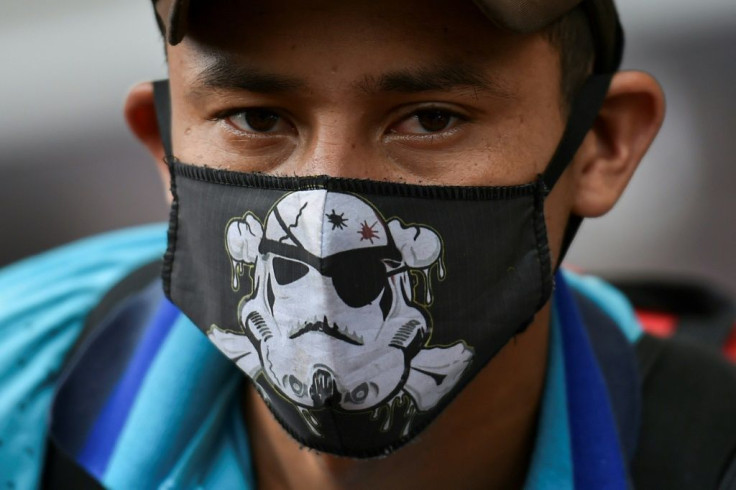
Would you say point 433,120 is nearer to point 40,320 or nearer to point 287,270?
point 287,270

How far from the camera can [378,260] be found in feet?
6.20

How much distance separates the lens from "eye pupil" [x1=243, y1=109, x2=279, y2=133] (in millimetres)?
2055

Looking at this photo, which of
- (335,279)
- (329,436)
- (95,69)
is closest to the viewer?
(335,279)

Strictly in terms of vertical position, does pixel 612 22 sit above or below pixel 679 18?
above

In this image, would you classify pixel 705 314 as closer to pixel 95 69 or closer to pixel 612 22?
pixel 612 22

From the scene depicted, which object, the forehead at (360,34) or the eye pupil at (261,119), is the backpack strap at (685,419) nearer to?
the forehead at (360,34)

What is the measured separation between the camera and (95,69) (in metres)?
5.54

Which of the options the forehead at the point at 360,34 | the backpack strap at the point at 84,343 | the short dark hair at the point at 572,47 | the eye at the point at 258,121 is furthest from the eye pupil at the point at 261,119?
the backpack strap at the point at 84,343

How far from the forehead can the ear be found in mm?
447

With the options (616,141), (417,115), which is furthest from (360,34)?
(616,141)

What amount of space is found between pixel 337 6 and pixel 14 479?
4.30ft

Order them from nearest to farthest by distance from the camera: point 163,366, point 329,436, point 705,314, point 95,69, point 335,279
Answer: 1. point 335,279
2. point 329,436
3. point 163,366
4. point 705,314
5. point 95,69

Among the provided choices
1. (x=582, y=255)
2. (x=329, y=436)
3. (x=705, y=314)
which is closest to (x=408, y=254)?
(x=329, y=436)

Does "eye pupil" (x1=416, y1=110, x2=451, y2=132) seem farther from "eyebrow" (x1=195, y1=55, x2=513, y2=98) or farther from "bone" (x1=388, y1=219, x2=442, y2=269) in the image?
"bone" (x1=388, y1=219, x2=442, y2=269)
